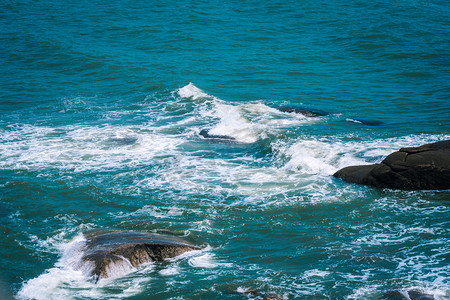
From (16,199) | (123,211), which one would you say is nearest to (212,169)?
(123,211)

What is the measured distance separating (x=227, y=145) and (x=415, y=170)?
24.2 feet

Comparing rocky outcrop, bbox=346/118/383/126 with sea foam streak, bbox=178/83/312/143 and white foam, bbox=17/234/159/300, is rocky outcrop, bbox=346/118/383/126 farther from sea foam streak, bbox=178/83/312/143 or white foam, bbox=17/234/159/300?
white foam, bbox=17/234/159/300

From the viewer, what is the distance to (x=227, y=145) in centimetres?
2109

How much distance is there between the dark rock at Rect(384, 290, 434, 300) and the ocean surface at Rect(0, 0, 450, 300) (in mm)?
267

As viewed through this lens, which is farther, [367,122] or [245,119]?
[245,119]

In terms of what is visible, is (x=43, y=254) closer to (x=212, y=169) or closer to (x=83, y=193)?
(x=83, y=193)

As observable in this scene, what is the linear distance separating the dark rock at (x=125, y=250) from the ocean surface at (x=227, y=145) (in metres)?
0.22

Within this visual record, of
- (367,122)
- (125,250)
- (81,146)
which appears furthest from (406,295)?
(81,146)

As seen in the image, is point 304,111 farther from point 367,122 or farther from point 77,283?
point 77,283

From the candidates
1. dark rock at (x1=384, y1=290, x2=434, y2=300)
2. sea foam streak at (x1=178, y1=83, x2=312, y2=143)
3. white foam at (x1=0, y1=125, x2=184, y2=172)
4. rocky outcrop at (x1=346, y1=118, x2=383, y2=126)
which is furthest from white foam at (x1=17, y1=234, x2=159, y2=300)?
rocky outcrop at (x1=346, y1=118, x2=383, y2=126)

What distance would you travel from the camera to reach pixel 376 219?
14.3 meters

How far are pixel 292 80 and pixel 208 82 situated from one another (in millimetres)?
4384

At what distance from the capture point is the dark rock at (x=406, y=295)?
9.98 metres

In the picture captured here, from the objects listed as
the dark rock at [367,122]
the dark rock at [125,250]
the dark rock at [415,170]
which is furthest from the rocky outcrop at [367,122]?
the dark rock at [125,250]
